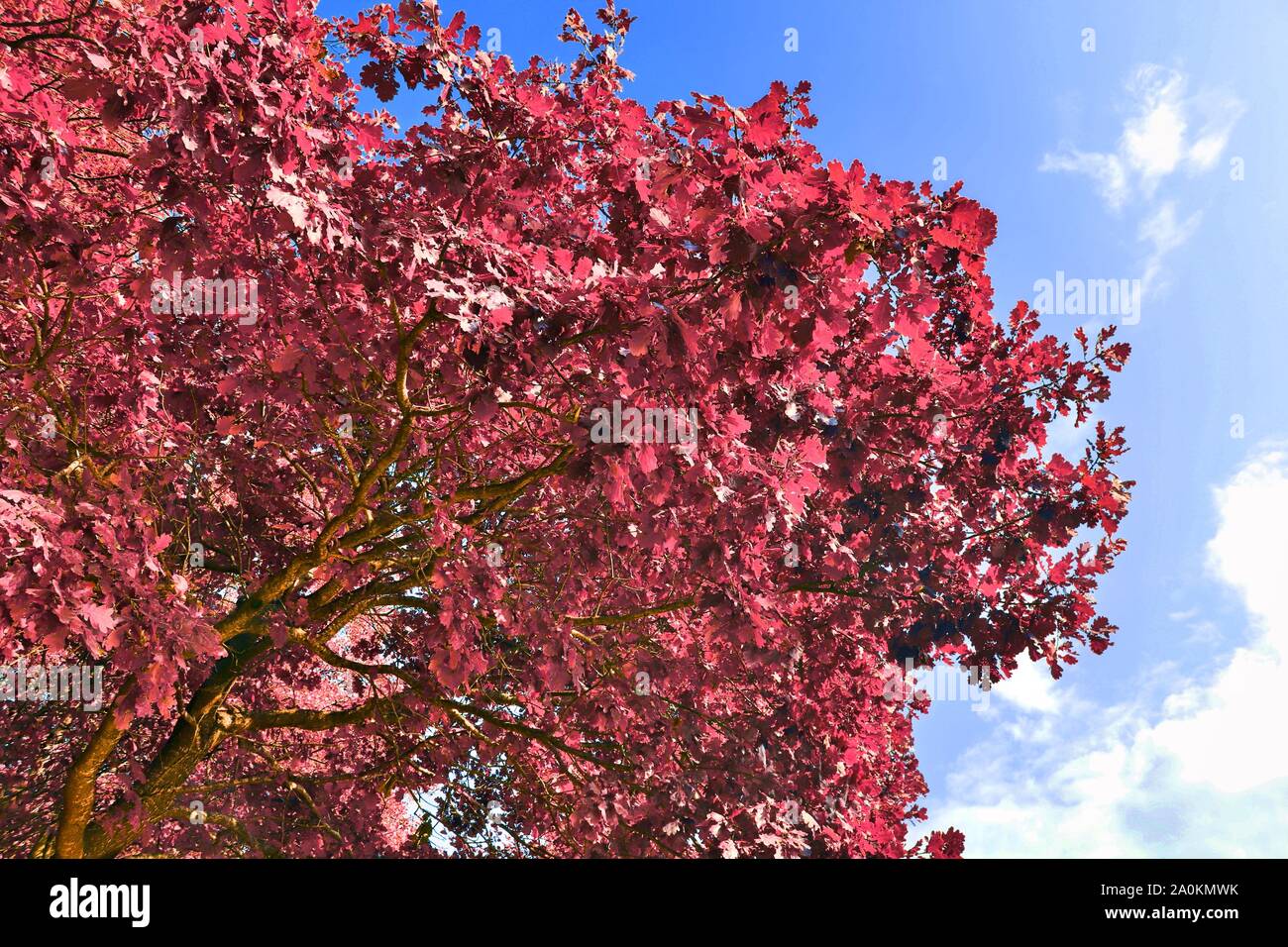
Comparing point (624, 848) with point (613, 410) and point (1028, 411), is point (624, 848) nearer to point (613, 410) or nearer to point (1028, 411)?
point (613, 410)

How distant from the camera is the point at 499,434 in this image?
6766mm

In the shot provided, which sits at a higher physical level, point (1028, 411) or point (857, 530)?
point (1028, 411)

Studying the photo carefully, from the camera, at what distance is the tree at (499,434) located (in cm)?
387

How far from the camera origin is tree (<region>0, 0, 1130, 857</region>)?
3869 millimetres

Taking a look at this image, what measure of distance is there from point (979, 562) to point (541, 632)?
3.84m

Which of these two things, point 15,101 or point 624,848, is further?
point 624,848

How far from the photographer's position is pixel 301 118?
4129 millimetres
